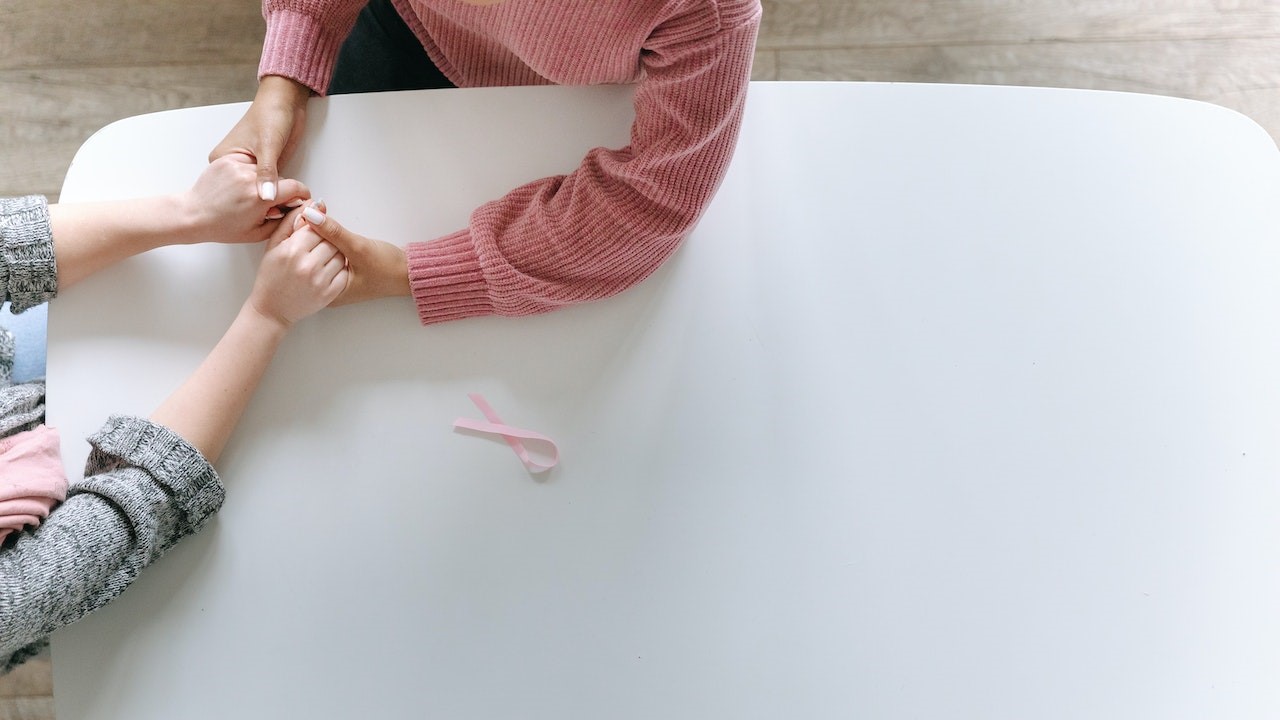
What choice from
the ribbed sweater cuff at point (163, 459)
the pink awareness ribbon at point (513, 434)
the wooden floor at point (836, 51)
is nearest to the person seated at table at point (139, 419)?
the ribbed sweater cuff at point (163, 459)

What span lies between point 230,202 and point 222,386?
0.44ft

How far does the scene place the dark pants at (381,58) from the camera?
0.74 meters

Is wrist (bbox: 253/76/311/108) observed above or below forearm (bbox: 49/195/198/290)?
above

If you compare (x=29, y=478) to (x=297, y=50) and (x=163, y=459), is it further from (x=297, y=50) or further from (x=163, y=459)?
(x=297, y=50)

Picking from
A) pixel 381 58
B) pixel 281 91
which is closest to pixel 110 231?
pixel 281 91

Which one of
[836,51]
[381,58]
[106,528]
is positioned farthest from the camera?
[836,51]

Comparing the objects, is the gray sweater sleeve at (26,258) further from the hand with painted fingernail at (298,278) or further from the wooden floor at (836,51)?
the wooden floor at (836,51)

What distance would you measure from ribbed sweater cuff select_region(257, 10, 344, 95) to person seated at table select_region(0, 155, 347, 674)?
83 mm

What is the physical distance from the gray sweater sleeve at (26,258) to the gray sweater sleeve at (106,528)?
0.37ft

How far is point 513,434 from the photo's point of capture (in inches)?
24.8

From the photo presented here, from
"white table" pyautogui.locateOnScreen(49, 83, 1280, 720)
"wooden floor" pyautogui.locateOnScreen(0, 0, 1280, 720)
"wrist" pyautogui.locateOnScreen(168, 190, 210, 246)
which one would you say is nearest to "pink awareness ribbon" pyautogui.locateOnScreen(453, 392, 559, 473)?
"white table" pyautogui.locateOnScreen(49, 83, 1280, 720)

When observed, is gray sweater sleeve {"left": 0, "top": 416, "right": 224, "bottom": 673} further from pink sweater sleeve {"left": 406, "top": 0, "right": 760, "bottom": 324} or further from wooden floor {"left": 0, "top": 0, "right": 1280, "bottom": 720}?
wooden floor {"left": 0, "top": 0, "right": 1280, "bottom": 720}

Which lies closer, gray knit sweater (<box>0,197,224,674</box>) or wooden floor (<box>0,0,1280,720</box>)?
gray knit sweater (<box>0,197,224,674</box>)

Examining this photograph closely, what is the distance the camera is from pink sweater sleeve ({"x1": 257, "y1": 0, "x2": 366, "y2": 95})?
65cm
